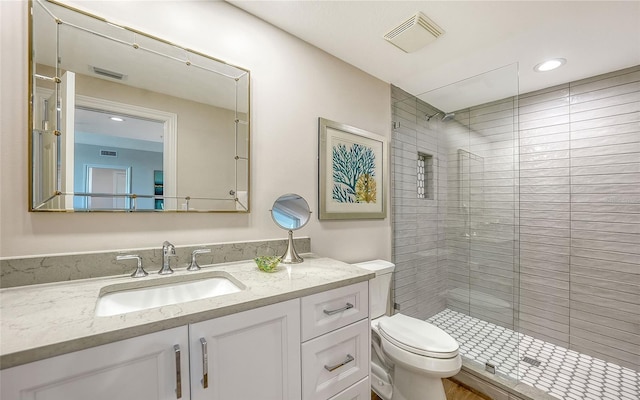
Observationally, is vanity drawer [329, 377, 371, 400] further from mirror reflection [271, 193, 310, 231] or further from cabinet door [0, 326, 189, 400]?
mirror reflection [271, 193, 310, 231]

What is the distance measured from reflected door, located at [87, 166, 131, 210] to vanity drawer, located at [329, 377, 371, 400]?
1.24m

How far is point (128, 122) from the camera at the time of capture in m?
1.11

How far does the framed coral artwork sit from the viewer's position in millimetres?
1756

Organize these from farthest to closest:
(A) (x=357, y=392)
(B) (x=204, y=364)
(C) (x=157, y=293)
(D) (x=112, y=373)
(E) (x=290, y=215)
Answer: (E) (x=290, y=215) < (A) (x=357, y=392) < (C) (x=157, y=293) < (B) (x=204, y=364) < (D) (x=112, y=373)

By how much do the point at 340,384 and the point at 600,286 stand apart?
2.36 m

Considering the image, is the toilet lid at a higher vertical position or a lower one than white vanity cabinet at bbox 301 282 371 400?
lower

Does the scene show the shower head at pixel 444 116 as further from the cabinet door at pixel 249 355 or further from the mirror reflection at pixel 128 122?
the cabinet door at pixel 249 355

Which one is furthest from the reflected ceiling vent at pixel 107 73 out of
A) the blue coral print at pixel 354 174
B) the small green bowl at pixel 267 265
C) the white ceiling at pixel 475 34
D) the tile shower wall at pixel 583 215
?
the tile shower wall at pixel 583 215

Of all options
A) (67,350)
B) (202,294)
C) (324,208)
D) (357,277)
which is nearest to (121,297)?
(202,294)

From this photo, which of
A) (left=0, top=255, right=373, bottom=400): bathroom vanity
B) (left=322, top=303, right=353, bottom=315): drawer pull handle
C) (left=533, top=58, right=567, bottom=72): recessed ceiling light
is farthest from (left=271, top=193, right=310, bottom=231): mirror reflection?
(left=533, top=58, right=567, bottom=72): recessed ceiling light

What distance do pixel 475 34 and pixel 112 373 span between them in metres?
2.33

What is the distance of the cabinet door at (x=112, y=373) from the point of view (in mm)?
555

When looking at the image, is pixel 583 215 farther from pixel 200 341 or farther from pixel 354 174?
pixel 200 341

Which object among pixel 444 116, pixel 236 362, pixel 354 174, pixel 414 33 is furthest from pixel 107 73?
pixel 444 116
